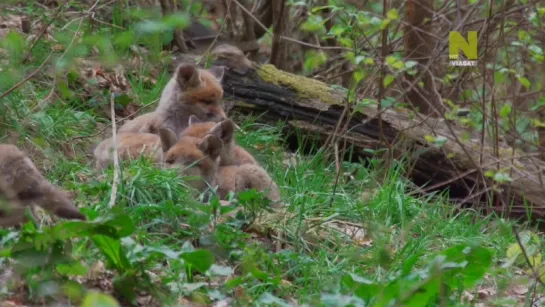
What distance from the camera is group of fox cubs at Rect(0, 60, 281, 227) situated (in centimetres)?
574

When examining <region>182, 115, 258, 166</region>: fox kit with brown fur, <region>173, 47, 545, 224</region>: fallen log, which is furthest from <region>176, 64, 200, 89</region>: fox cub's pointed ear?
<region>173, 47, 545, 224</region>: fallen log

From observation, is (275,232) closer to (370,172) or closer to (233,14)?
(370,172)

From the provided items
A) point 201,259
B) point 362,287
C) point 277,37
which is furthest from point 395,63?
point 277,37

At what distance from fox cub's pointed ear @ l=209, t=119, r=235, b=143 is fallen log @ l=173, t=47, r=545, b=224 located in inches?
64.5

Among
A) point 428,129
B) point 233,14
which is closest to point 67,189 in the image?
point 428,129

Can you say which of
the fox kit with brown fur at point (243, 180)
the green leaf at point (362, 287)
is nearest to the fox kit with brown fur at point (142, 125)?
the fox kit with brown fur at point (243, 180)

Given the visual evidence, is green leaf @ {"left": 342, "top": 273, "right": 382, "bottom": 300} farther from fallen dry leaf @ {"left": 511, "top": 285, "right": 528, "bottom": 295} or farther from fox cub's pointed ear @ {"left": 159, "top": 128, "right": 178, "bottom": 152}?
fox cub's pointed ear @ {"left": 159, "top": 128, "right": 178, "bottom": 152}

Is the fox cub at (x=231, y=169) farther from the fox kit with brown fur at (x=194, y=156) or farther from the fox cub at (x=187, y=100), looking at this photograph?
the fox cub at (x=187, y=100)

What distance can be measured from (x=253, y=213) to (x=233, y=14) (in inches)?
247

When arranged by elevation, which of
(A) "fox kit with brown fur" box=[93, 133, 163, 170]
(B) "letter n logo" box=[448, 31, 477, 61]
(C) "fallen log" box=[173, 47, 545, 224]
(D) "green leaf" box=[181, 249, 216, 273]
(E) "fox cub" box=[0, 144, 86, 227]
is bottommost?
(C) "fallen log" box=[173, 47, 545, 224]

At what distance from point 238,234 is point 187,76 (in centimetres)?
325

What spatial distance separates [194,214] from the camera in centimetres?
644

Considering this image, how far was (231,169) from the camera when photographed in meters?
8.24

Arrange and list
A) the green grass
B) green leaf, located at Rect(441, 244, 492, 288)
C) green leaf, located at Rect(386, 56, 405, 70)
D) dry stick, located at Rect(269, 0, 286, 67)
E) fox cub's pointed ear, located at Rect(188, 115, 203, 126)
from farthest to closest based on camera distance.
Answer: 1. dry stick, located at Rect(269, 0, 286, 67)
2. fox cub's pointed ear, located at Rect(188, 115, 203, 126)
3. green leaf, located at Rect(386, 56, 405, 70)
4. green leaf, located at Rect(441, 244, 492, 288)
5. the green grass
